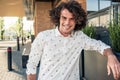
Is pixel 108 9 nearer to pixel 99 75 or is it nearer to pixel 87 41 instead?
pixel 99 75

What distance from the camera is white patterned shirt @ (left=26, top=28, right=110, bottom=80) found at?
2518 millimetres

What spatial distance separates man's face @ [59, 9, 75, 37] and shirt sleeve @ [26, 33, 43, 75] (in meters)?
0.20

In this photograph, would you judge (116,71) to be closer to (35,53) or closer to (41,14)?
(35,53)

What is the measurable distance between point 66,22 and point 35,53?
351 millimetres

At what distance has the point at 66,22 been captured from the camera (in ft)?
8.10

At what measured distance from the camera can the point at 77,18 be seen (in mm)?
2508

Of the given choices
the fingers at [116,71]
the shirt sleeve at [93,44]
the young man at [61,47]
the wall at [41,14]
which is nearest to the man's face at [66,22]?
the young man at [61,47]

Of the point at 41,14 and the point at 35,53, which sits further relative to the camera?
the point at 41,14

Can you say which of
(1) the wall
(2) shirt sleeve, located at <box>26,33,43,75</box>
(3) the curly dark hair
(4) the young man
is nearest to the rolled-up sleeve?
(4) the young man

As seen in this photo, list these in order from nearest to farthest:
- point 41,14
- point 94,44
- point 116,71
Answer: point 116,71 → point 94,44 → point 41,14

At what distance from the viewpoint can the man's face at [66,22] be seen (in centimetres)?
248

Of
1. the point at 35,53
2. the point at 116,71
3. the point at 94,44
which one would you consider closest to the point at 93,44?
the point at 94,44

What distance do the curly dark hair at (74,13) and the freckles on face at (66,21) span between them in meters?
0.03

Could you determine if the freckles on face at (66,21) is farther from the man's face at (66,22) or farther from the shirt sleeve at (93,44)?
the shirt sleeve at (93,44)
